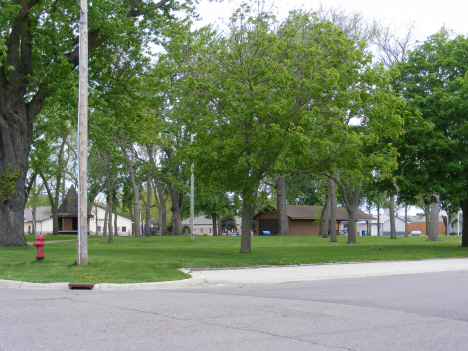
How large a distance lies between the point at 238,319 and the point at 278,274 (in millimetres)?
7721

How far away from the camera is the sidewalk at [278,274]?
12.1 metres

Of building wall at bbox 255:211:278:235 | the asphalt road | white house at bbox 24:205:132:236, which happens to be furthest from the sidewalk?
white house at bbox 24:205:132:236

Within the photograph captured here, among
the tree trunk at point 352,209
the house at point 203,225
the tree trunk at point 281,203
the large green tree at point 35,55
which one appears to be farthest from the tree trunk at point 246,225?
the house at point 203,225

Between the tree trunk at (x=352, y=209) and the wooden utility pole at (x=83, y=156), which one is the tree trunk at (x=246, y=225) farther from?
the tree trunk at (x=352, y=209)

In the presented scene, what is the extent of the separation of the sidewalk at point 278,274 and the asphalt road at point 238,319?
905mm

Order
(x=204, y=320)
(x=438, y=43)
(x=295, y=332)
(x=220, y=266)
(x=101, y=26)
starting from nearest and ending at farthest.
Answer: (x=295, y=332) < (x=204, y=320) < (x=220, y=266) < (x=101, y=26) < (x=438, y=43)

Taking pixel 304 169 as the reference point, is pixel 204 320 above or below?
below

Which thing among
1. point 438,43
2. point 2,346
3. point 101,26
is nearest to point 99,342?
point 2,346

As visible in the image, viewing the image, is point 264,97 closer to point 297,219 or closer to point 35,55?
point 35,55

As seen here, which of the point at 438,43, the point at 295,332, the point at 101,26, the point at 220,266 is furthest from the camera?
the point at 438,43

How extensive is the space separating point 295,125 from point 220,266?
7.11 m

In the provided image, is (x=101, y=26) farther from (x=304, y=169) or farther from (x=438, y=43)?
(x=438, y=43)

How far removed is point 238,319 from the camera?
24.8 ft

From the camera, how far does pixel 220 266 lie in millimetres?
16672
